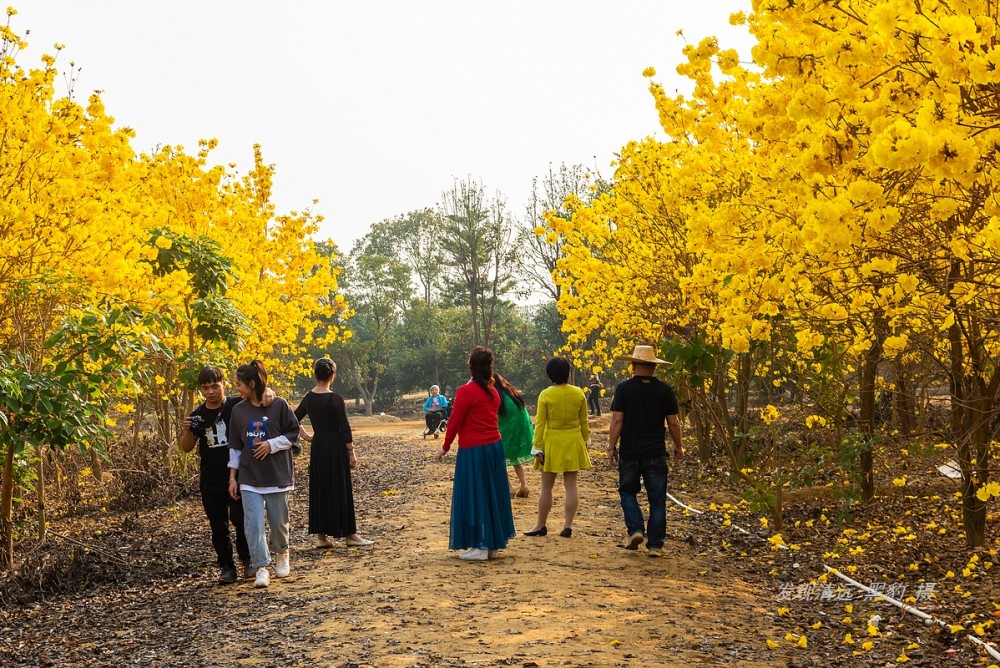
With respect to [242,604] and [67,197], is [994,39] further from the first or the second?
[67,197]

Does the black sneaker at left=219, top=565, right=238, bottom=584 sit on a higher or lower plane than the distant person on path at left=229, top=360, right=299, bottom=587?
lower

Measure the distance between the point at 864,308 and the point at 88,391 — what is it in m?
5.63

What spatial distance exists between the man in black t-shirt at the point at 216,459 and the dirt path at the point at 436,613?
1.10 ft

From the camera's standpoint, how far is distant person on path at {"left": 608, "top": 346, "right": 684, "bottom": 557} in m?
7.52

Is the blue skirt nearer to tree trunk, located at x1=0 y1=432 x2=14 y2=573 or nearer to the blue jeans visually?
the blue jeans

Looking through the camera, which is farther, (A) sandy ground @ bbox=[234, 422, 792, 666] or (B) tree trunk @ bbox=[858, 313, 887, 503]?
(B) tree trunk @ bbox=[858, 313, 887, 503]

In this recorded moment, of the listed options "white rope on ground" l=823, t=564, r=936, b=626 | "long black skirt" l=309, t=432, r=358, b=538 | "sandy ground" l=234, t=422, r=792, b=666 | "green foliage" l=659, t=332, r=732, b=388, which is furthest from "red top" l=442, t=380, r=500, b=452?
"green foliage" l=659, t=332, r=732, b=388

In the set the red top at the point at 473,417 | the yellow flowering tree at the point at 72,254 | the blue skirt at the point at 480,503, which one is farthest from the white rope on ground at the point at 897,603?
the yellow flowering tree at the point at 72,254

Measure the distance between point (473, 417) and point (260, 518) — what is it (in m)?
1.72

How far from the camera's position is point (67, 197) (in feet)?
26.0

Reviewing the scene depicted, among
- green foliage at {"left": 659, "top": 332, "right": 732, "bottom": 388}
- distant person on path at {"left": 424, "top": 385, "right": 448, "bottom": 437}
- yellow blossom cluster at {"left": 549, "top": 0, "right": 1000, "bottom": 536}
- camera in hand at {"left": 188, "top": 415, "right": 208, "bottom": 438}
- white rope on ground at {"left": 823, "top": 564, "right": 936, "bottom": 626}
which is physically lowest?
white rope on ground at {"left": 823, "top": 564, "right": 936, "bottom": 626}

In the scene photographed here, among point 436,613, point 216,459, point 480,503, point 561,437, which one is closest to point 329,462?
point 216,459

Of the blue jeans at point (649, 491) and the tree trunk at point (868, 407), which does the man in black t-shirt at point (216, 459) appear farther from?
the tree trunk at point (868, 407)

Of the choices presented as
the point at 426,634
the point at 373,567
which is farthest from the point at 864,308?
the point at 373,567
